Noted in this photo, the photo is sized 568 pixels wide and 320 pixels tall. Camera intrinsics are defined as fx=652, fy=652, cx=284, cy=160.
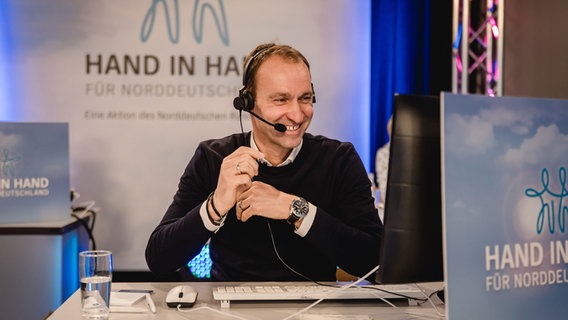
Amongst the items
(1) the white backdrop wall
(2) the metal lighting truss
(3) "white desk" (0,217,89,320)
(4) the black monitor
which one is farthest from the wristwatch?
(1) the white backdrop wall

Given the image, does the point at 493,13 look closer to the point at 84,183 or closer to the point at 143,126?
the point at 143,126

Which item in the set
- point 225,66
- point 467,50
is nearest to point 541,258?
point 467,50

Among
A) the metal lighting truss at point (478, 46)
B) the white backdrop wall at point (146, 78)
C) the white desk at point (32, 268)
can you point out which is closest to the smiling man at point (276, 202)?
the white desk at point (32, 268)

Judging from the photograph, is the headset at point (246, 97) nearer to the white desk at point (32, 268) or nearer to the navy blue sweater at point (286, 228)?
the navy blue sweater at point (286, 228)

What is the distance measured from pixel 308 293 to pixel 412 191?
0.55 m

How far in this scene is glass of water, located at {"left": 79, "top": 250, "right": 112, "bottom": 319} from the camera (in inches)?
55.8

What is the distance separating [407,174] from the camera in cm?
111

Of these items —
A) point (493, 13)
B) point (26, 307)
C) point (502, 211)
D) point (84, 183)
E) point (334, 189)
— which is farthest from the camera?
point (84, 183)

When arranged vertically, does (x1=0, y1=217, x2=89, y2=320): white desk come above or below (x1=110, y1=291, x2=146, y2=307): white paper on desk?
below

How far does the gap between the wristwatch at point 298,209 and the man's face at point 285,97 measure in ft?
0.82

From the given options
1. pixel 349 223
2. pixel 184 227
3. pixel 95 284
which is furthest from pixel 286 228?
pixel 95 284

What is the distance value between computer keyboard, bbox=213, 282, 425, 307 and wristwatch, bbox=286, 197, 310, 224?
191mm

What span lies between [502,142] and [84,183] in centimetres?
469

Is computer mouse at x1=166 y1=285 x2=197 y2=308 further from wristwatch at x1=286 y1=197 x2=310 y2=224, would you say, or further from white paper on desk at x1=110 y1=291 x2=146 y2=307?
wristwatch at x1=286 y1=197 x2=310 y2=224
